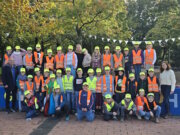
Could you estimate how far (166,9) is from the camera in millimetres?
31766

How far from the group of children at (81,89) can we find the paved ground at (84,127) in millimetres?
360

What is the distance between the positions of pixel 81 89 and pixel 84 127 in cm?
167

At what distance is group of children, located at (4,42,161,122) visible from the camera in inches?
339

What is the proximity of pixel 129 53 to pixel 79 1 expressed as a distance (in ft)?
27.2

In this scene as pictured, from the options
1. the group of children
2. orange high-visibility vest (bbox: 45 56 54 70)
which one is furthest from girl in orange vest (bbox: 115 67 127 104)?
orange high-visibility vest (bbox: 45 56 54 70)

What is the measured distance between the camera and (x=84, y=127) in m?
7.77

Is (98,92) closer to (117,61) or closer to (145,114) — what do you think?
(117,61)

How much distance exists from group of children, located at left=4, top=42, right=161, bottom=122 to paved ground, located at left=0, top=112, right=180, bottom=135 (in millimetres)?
360

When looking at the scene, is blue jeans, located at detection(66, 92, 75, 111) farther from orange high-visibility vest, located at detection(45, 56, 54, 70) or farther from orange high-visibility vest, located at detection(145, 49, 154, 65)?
orange high-visibility vest, located at detection(145, 49, 154, 65)

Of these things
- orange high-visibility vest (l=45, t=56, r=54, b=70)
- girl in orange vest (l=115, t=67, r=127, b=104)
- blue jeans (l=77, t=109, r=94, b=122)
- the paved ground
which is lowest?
the paved ground

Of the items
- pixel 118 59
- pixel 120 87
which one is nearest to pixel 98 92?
pixel 120 87

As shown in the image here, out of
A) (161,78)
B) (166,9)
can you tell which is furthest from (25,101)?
(166,9)

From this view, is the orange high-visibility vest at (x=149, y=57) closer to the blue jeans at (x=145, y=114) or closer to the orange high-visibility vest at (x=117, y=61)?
the orange high-visibility vest at (x=117, y=61)

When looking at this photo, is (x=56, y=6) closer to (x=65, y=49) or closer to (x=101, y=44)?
(x=65, y=49)
